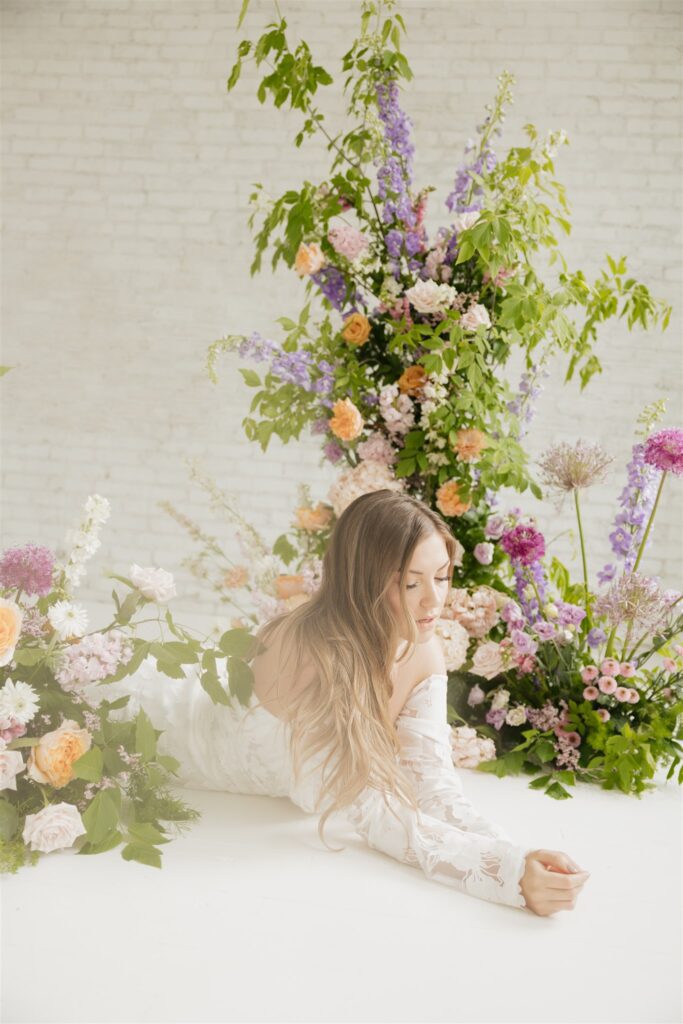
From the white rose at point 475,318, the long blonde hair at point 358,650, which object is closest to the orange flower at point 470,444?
the white rose at point 475,318

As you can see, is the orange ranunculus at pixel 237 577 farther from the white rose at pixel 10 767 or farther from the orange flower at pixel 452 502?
the white rose at pixel 10 767

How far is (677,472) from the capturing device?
243 cm

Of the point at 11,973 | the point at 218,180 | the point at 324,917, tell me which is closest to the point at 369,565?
the point at 324,917

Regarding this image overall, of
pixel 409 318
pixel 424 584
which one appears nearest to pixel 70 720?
pixel 424 584

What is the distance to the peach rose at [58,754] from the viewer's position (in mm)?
1946

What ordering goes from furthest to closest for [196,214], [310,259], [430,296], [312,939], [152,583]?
[196,214] → [310,259] → [430,296] → [152,583] → [312,939]

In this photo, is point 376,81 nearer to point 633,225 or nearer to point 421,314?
point 421,314

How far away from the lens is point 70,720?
2004 mm

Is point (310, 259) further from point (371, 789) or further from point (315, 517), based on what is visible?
point (371, 789)

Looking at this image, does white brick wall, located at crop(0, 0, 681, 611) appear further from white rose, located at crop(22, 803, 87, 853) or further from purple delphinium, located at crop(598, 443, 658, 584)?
white rose, located at crop(22, 803, 87, 853)

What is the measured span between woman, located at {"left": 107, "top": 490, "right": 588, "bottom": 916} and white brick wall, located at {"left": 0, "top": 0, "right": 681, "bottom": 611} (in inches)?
93.2

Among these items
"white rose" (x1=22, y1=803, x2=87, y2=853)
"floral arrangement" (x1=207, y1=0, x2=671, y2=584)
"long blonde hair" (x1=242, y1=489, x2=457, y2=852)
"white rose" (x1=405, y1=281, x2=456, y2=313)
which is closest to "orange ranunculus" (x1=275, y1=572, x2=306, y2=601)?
"floral arrangement" (x1=207, y1=0, x2=671, y2=584)

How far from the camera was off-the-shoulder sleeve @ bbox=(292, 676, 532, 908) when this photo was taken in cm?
192

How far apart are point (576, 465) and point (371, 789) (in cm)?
97
